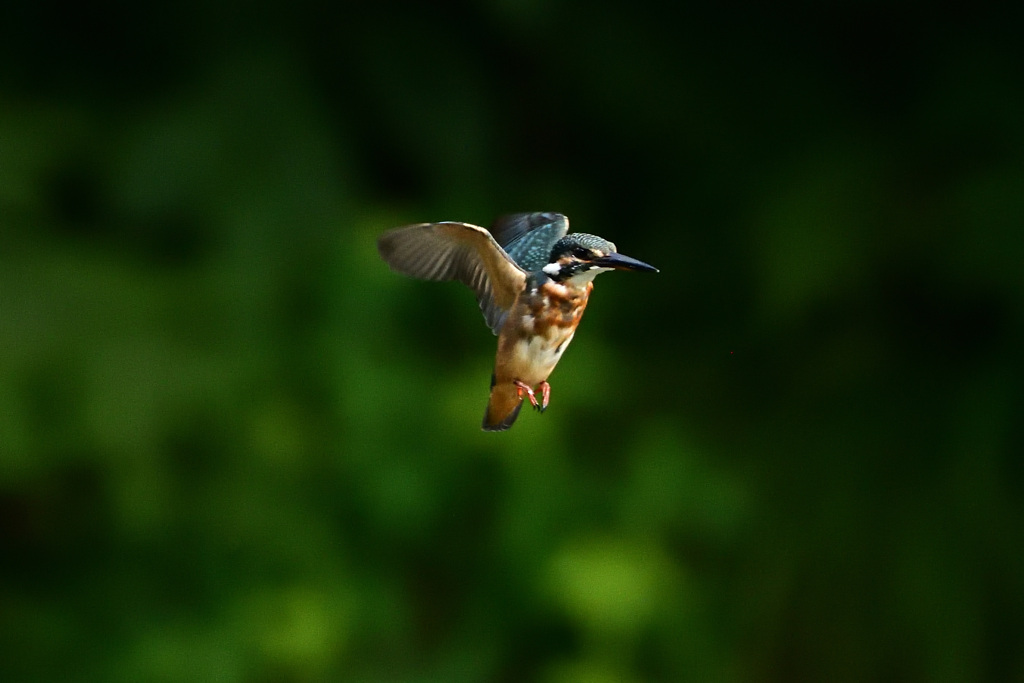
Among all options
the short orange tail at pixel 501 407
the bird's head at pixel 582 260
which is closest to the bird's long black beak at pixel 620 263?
the bird's head at pixel 582 260

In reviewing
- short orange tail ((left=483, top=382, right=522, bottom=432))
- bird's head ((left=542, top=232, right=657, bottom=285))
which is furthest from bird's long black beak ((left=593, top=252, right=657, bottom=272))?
short orange tail ((left=483, top=382, right=522, bottom=432))

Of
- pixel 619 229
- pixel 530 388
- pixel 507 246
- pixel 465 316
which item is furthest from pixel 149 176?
pixel 530 388

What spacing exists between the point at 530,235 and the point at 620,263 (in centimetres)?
20

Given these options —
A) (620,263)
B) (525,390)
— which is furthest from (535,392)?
(620,263)

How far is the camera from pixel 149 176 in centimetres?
161

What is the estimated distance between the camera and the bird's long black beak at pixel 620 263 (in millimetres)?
366

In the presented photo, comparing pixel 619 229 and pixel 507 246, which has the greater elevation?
pixel 619 229

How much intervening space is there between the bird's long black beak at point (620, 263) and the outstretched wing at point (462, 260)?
34mm

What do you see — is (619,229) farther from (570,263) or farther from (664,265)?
(570,263)

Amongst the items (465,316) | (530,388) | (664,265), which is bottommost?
(530,388)

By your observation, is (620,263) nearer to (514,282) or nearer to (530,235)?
(514,282)

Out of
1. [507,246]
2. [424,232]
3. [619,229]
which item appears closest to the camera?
[424,232]

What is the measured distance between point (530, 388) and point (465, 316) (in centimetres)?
130

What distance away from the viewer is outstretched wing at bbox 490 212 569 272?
1.76 ft
